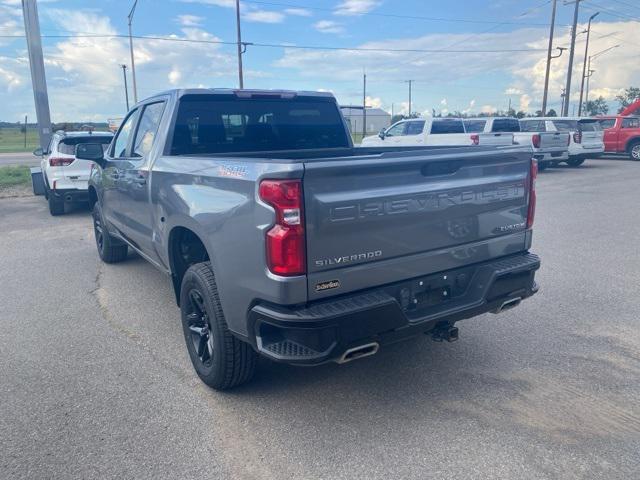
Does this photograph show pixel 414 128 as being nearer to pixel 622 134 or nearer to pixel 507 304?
pixel 622 134

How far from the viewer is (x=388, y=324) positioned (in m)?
2.99

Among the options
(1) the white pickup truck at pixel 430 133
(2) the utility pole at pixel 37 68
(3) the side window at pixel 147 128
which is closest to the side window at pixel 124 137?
(3) the side window at pixel 147 128

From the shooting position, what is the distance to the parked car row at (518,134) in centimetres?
1722

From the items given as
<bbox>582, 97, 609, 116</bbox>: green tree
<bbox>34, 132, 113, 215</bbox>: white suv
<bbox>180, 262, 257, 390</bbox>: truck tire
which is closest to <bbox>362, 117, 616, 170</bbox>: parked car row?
<bbox>34, 132, 113, 215</bbox>: white suv

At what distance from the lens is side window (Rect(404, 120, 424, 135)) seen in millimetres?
18078

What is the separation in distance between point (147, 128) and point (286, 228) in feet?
9.26

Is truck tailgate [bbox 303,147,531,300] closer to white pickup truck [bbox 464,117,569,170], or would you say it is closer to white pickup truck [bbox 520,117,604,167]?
white pickup truck [bbox 464,117,569,170]

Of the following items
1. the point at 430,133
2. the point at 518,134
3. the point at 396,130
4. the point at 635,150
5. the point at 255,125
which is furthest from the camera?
the point at 635,150

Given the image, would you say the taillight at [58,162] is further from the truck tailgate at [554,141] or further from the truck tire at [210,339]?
the truck tailgate at [554,141]

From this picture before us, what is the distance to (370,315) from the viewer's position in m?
2.89

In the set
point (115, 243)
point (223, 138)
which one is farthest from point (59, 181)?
point (223, 138)

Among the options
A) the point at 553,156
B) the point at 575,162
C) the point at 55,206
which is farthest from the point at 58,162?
the point at 575,162

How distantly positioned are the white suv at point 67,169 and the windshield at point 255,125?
22.3 ft

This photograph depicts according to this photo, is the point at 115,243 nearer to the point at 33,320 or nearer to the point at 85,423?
the point at 33,320
